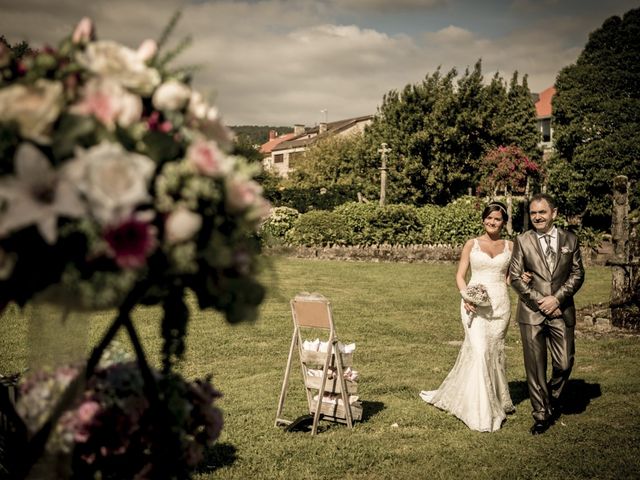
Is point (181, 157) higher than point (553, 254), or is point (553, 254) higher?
point (181, 157)

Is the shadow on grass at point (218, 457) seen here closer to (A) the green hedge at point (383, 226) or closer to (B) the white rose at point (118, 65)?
(B) the white rose at point (118, 65)

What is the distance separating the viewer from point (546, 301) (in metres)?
7.22

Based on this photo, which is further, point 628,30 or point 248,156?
point 628,30

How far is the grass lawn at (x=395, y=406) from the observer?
604cm

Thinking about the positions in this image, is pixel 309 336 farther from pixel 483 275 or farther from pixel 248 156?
pixel 248 156

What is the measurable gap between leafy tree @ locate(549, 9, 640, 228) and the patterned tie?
30.6 metres

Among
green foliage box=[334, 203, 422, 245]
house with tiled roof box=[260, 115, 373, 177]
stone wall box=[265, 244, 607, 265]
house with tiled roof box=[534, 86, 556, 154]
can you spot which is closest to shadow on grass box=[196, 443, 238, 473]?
stone wall box=[265, 244, 607, 265]

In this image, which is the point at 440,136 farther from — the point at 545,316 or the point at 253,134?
the point at 253,134

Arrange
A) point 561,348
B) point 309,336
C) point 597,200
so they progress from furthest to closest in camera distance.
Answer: point 597,200
point 309,336
point 561,348

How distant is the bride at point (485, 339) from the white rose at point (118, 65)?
6285 millimetres

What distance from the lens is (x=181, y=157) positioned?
6.01 feet

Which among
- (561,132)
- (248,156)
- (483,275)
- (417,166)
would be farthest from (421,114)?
(248,156)

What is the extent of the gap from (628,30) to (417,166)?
48.4 feet

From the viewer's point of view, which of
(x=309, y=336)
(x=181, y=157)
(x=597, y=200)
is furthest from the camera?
(x=597, y=200)
